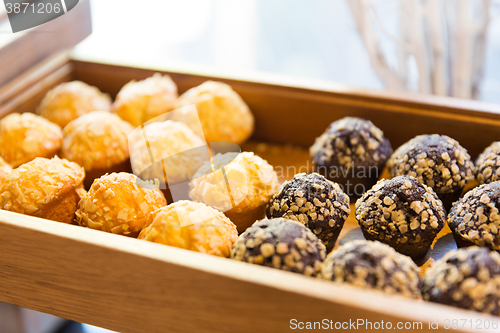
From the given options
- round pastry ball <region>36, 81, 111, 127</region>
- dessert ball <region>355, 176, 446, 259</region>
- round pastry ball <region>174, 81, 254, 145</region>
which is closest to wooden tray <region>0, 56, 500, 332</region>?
dessert ball <region>355, 176, 446, 259</region>

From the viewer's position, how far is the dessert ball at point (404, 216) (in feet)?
3.46

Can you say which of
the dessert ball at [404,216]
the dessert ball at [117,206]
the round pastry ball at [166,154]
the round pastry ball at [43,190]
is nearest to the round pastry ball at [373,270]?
the dessert ball at [404,216]

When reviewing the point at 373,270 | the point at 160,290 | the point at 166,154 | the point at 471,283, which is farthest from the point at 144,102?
the point at 471,283

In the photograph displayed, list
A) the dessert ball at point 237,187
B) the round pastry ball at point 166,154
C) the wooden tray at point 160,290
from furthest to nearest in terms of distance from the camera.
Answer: the round pastry ball at point 166,154 → the dessert ball at point 237,187 → the wooden tray at point 160,290

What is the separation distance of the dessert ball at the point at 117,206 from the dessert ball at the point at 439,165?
0.71m

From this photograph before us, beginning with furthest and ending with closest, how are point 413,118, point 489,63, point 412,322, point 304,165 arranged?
point 489,63
point 304,165
point 413,118
point 412,322

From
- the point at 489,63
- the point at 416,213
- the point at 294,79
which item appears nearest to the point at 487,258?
the point at 416,213

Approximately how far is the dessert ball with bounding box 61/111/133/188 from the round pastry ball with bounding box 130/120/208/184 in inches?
1.8

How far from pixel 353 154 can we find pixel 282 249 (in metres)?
0.57

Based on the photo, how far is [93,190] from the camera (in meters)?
1.09

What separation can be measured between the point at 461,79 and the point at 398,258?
5.54 ft

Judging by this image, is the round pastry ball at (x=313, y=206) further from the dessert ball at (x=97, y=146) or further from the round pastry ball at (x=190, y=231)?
the dessert ball at (x=97, y=146)

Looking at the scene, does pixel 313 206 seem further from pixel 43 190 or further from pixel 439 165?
pixel 43 190

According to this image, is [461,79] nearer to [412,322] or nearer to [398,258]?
[398,258]
